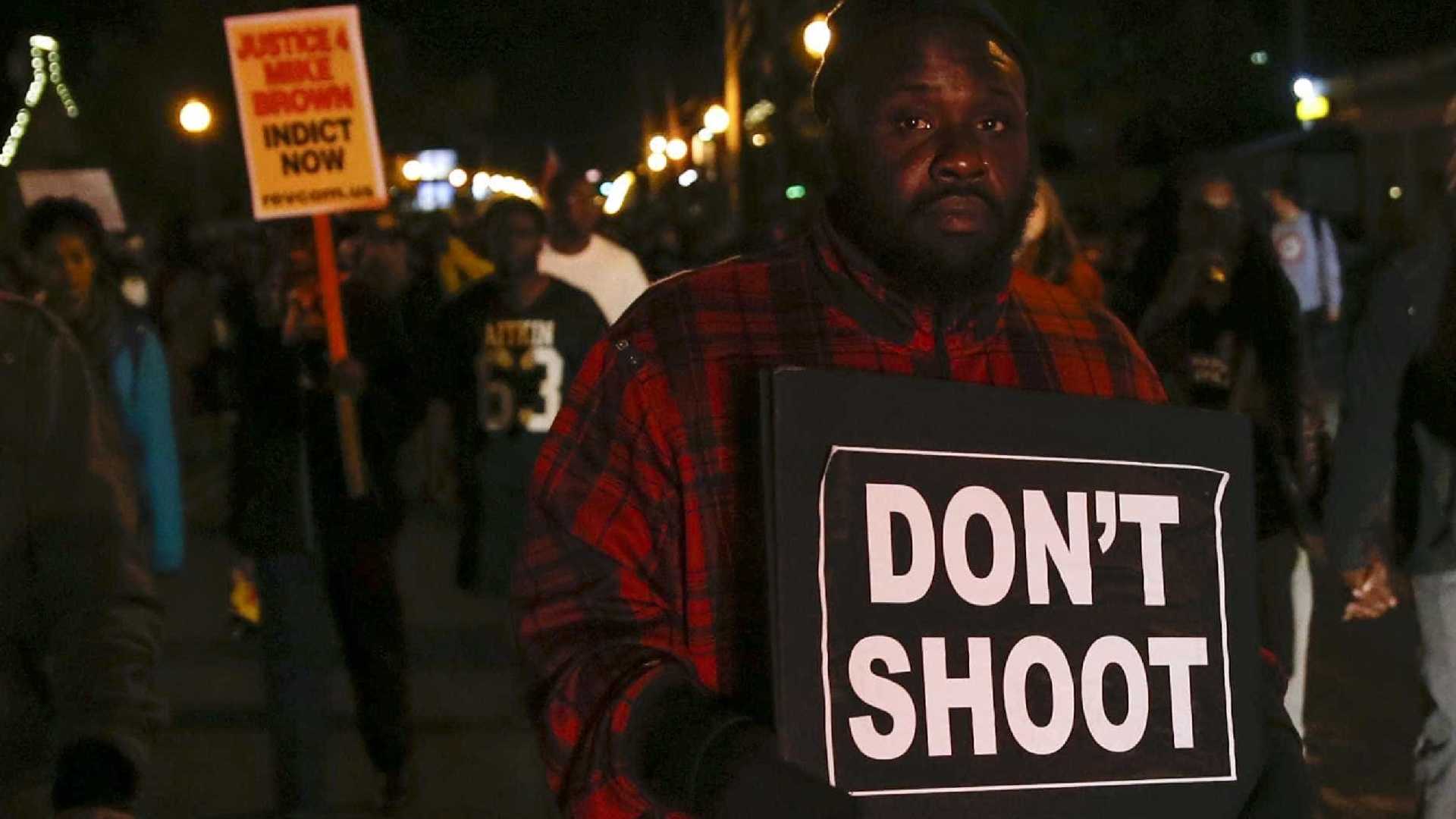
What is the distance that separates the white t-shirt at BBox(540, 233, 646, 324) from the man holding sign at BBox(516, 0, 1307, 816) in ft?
23.4

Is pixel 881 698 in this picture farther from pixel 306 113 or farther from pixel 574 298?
pixel 306 113

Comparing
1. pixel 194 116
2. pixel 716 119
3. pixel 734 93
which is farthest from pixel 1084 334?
pixel 716 119

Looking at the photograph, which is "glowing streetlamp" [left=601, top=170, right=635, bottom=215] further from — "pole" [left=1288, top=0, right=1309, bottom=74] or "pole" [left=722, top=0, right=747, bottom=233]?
"pole" [left=722, top=0, right=747, bottom=233]

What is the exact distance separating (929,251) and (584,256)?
294 inches

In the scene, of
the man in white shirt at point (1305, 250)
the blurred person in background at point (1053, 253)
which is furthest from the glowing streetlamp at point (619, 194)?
the blurred person in background at point (1053, 253)

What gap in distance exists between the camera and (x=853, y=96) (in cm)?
246

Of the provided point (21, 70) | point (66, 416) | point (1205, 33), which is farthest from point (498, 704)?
point (1205, 33)

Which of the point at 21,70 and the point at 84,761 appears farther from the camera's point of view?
the point at 21,70

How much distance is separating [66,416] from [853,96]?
112 cm

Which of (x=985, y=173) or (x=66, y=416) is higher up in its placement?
(x=985, y=173)

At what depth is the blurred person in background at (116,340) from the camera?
6531mm

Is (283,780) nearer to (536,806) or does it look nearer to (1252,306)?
(536,806)

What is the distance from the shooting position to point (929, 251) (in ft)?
7.93

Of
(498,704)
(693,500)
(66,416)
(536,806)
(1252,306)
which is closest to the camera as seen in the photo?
(693,500)
